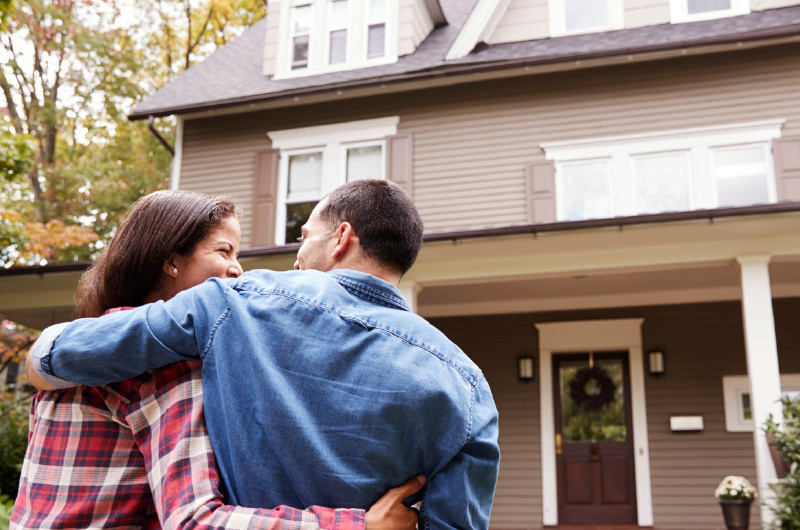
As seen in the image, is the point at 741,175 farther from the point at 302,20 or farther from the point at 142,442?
the point at 142,442

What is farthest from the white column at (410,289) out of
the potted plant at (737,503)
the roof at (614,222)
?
the potted plant at (737,503)

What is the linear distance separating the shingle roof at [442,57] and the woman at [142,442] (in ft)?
28.2

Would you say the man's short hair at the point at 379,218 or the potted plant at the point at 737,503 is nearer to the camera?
the man's short hair at the point at 379,218

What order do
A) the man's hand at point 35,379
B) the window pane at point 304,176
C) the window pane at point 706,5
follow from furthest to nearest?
1. the window pane at point 304,176
2. the window pane at point 706,5
3. the man's hand at point 35,379

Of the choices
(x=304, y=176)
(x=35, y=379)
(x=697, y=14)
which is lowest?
(x=35, y=379)

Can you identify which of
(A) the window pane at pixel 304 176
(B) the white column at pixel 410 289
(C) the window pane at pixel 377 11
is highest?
(C) the window pane at pixel 377 11

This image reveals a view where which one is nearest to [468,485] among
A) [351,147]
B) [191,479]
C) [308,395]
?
[308,395]

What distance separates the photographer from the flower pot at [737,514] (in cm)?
735

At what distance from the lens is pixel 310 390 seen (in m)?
1.36

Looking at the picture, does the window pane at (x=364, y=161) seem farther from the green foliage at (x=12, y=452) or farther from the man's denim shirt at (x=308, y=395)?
the man's denim shirt at (x=308, y=395)

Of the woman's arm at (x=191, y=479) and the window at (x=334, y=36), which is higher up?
the window at (x=334, y=36)

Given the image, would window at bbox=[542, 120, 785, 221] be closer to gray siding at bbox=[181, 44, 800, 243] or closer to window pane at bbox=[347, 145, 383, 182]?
gray siding at bbox=[181, 44, 800, 243]

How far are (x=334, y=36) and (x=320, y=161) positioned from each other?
2.09 meters

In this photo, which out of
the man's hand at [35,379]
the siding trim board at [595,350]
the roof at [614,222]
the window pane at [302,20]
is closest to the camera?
the man's hand at [35,379]
